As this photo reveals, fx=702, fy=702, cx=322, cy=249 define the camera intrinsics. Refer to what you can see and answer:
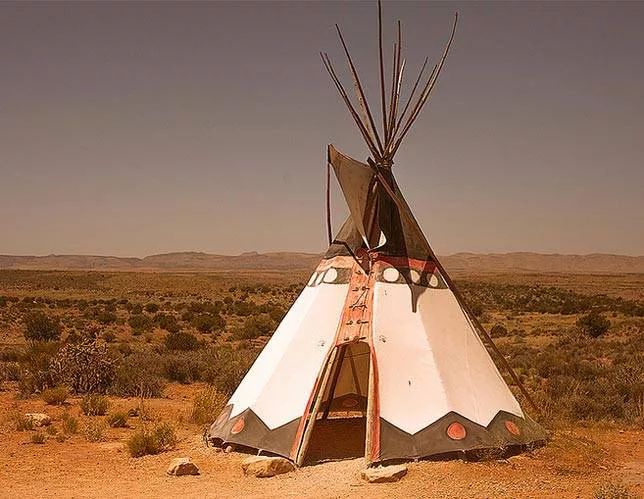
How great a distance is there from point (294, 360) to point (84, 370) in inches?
308

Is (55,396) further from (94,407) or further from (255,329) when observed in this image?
(255,329)

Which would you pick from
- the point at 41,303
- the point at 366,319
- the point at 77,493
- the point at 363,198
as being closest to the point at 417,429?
the point at 366,319

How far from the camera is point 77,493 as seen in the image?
7.70 meters

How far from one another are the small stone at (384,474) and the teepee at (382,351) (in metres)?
0.30

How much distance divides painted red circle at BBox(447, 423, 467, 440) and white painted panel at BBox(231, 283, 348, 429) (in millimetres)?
1700

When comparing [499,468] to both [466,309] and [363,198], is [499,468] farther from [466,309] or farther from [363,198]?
[363,198]

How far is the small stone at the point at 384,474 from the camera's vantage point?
285 inches

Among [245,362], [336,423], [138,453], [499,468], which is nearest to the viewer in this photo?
[499,468]

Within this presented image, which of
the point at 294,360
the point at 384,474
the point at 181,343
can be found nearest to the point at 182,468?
the point at 294,360

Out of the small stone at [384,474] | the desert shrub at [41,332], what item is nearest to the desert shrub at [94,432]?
the small stone at [384,474]

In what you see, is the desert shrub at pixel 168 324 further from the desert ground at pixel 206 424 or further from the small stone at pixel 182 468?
the small stone at pixel 182 468

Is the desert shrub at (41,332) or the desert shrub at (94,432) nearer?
the desert shrub at (94,432)

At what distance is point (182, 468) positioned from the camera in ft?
26.8

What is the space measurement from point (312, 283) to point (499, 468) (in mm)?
3520
